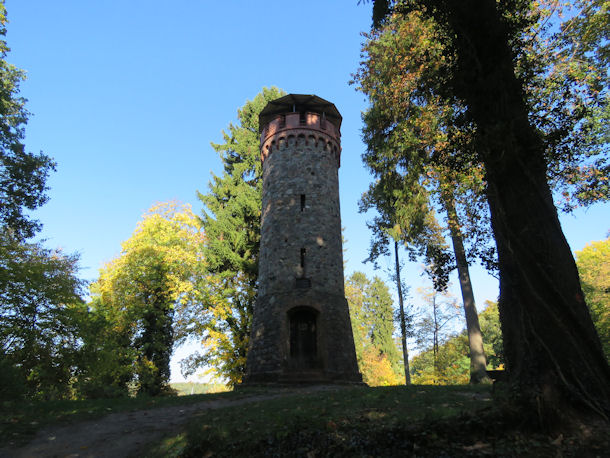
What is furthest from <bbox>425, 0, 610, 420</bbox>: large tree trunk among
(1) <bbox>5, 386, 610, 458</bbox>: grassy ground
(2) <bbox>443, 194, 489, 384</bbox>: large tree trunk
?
(2) <bbox>443, 194, 489, 384</bbox>: large tree trunk

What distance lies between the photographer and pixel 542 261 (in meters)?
4.25

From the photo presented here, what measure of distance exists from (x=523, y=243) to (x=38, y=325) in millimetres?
14160

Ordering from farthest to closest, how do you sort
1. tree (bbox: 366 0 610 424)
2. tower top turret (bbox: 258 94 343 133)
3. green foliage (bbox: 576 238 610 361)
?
green foliage (bbox: 576 238 610 361)
tower top turret (bbox: 258 94 343 133)
tree (bbox: 366 0 610 424)

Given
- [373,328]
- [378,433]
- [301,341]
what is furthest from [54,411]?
[373,328]

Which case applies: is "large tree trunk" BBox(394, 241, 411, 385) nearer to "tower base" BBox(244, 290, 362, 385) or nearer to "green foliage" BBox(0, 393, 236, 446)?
"tower base" BBox(244, 290, 362, 385)

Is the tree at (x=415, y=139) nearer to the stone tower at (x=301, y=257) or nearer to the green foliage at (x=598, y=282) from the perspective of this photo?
the stone tower at (x=301, y=257)

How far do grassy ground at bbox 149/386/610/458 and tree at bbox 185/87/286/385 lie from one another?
10.2 meters

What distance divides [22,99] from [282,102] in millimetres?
12227

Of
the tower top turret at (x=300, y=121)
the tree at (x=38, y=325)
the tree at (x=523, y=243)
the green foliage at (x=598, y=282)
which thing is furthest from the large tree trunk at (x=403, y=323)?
the tree at (x=38, y=325)

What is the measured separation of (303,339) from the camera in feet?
44.4

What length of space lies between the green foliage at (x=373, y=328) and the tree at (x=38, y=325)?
21.7m

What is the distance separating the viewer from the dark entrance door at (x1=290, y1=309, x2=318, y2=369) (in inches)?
518

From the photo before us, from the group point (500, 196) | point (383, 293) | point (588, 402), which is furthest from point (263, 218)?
point (383, 293)

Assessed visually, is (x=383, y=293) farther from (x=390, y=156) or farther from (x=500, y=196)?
(x=500, y=196)
